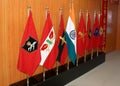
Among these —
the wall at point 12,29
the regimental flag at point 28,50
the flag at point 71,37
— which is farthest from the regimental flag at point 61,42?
the regimental flag at point 28,50

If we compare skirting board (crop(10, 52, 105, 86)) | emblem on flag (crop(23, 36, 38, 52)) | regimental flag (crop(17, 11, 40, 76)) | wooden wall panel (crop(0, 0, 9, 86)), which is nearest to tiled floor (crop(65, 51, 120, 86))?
skirting board (crop(10, 52, 105, 86))

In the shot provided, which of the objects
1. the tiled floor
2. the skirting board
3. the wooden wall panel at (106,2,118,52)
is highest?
the wooden wall panel at (106,2,118,52)

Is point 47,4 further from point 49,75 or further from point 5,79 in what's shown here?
point 5,79

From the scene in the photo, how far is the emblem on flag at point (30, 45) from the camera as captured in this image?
3.41 meters

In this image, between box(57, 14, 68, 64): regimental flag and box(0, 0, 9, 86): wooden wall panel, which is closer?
box(0, 0, 9, 86): wooden wall panel

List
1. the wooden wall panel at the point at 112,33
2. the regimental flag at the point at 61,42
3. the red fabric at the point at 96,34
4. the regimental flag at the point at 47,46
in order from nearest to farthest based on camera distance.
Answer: the regimental flag at the point at 47,46 < the regimental flag at the point at 61,42 < the red fabric at the point at 96,34 < the wooden wall panel at the point at 112,33

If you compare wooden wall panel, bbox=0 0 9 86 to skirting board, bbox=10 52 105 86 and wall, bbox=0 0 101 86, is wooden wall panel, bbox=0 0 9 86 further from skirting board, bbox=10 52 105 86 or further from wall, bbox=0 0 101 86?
skirting board, bbox=10 52 105 86

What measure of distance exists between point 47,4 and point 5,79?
5.58 ft

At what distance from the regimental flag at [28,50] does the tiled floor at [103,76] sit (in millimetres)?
1306

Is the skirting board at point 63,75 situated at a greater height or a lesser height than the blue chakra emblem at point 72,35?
lesser

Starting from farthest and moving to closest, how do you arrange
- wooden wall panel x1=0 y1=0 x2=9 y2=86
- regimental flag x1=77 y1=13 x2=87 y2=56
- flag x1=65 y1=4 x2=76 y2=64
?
regimental flag x1=77 y1=13 x2=87 y2=56 < flag x1=65 y1=4 x2=76 y2=64 < wooden wall panel x1=0 y1=0 x2=9 y2=86

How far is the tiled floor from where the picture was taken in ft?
15.3

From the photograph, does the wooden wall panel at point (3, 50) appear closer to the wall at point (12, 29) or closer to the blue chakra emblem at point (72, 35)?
the wall at point (12, 29)

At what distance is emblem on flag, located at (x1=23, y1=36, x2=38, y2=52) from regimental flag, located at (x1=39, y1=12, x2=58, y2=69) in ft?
0.76
